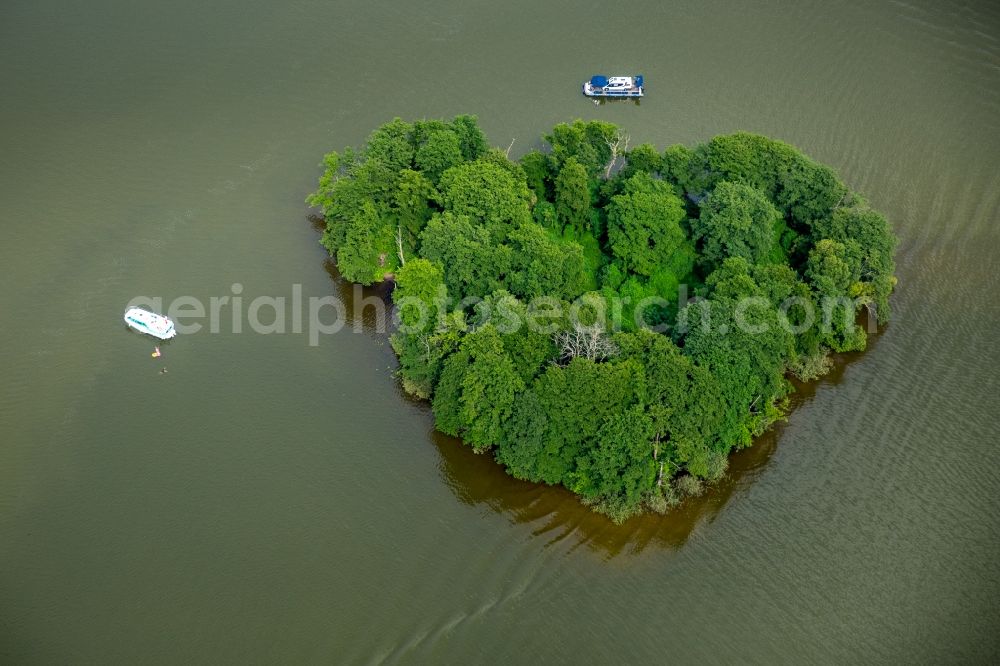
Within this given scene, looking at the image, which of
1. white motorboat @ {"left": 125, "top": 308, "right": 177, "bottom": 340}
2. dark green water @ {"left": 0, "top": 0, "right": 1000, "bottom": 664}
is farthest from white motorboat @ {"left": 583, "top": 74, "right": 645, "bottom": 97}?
white motorboat @ {"left": 125, "top": 308, "right": 177, "bottom": 340}

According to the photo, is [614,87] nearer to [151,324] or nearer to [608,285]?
[608,285]

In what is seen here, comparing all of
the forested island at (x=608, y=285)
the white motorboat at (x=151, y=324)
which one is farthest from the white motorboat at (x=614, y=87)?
the white motorboat at (x=151, y=324)

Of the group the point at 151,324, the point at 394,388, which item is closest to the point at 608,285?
the point at 394,388

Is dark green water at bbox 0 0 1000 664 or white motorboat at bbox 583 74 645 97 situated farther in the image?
white motorboat at bbox 583 74 645 97

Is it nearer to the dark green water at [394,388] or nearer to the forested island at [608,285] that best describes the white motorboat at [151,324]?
the dark green water at [394,388]

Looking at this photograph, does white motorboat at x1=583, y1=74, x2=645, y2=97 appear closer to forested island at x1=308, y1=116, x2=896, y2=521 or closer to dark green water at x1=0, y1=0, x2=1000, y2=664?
dark green water at x1=0, y1=0, x2=1000, y2=664

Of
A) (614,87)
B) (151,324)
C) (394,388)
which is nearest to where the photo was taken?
(394,388)
